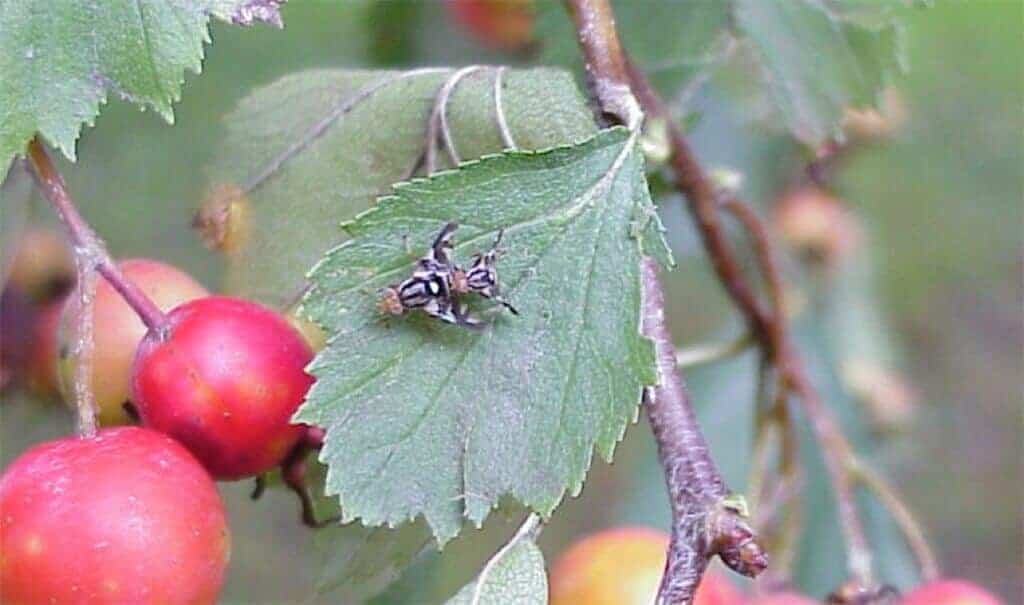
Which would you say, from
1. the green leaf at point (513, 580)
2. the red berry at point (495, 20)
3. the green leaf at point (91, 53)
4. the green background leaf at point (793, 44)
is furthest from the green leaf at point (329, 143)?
the red berry at point (495, 20)

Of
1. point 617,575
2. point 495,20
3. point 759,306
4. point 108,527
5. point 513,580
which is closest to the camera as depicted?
point 108,527

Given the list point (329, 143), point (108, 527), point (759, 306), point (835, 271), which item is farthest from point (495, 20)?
point (108, 527)

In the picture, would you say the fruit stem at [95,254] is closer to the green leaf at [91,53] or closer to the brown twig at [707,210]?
the green leaf at [91,53]

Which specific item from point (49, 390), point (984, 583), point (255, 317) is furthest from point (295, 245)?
point (984, 583)

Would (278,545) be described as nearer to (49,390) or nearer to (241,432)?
(49,390)

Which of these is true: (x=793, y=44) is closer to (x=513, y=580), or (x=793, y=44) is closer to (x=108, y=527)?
(x=513, y=580)
